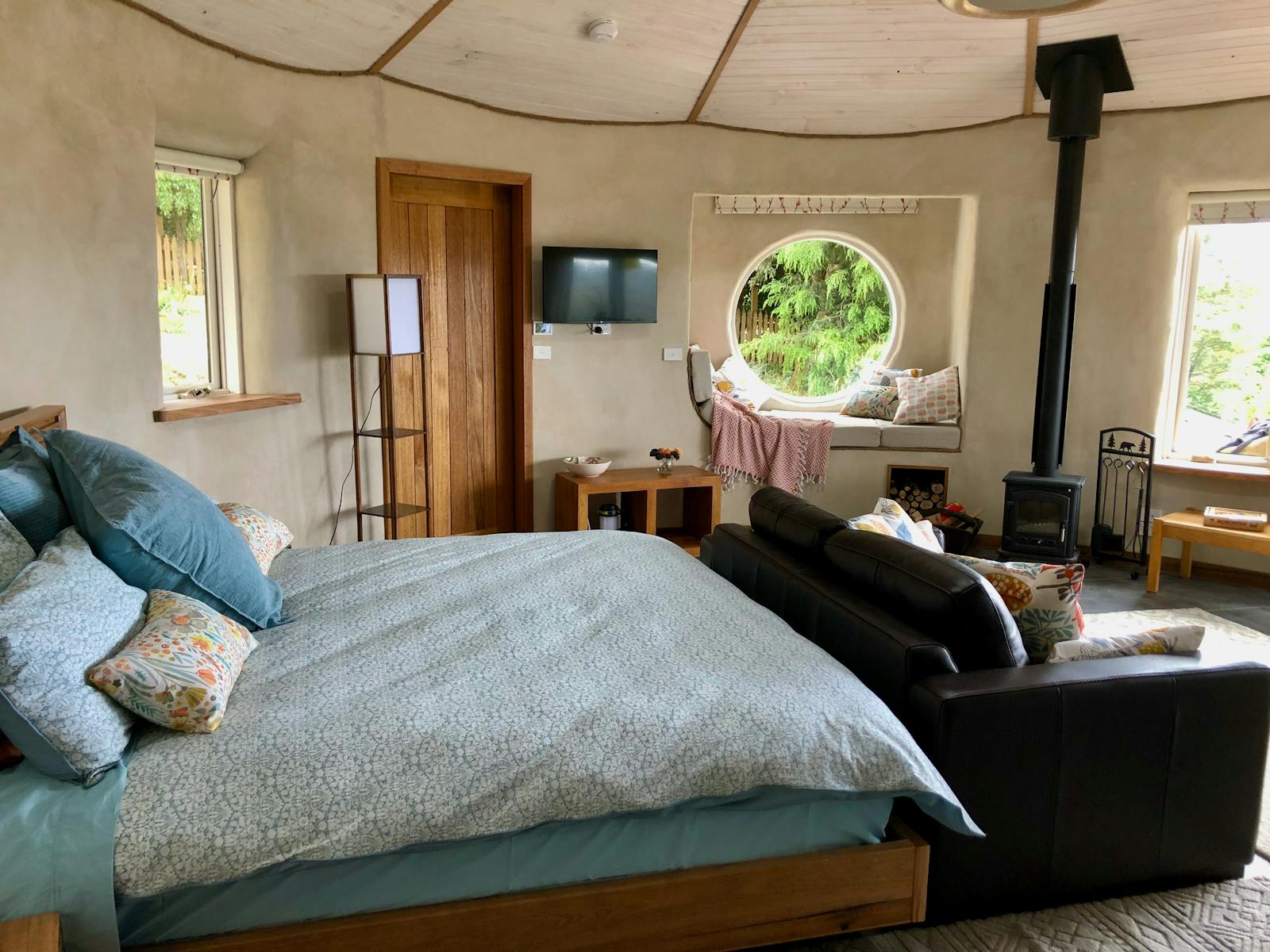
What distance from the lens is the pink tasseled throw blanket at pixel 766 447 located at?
593 centimetres

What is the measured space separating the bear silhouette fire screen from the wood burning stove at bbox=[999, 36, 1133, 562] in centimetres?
36

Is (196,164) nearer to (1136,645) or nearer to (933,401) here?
(1136,645)

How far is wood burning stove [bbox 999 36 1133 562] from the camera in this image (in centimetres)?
500

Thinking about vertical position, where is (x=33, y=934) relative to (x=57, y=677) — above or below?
below

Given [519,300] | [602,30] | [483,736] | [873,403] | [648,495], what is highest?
[602,30]

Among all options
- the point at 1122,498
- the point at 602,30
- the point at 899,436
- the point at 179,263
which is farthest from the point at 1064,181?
the point at 179,263

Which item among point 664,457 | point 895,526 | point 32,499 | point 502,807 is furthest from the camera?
point 664,457

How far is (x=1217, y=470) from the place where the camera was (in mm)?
5355

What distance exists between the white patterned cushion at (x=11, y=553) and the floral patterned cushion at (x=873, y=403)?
516 cm

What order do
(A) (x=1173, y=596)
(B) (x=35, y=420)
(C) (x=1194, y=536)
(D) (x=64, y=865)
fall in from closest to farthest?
(D) (x=64, y=865), (B) (x=35, y=420), (C) (x=1194, y=536), (A) (x=1173, y=596)

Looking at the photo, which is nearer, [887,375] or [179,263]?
[179,263]

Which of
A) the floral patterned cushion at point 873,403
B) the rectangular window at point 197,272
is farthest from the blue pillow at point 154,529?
the floral patterned cushion at point 873,403

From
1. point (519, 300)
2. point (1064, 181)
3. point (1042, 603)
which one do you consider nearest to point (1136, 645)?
point (1042, 603)

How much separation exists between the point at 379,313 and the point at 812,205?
3109 millimetres
